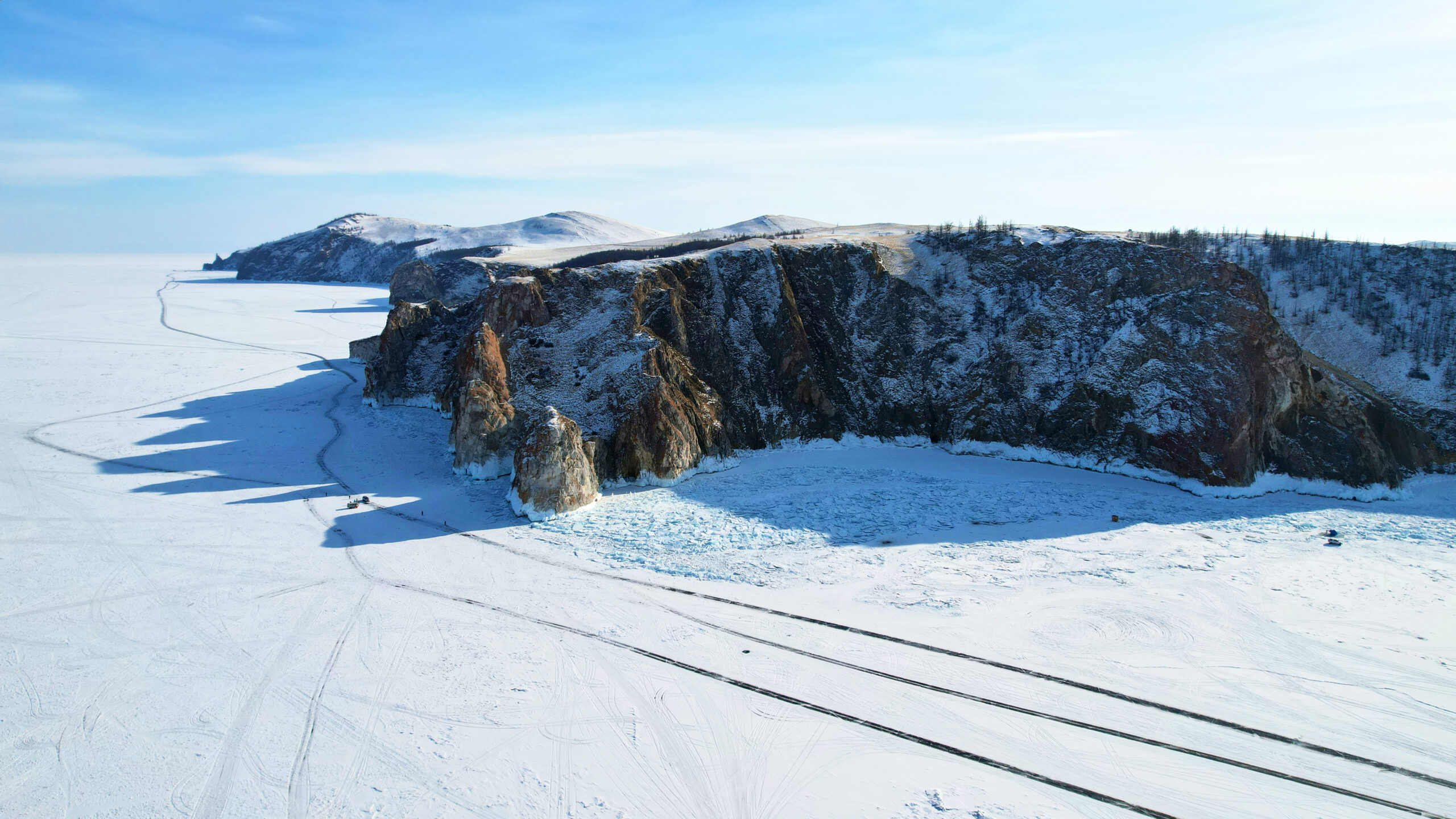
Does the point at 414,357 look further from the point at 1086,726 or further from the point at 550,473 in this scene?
the point at 1086,726

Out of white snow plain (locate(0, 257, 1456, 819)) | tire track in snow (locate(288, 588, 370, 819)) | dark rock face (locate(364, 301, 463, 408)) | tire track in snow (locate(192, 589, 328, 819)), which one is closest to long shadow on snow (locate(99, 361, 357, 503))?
white snow plain (locate(0, 257, 1456, 819))

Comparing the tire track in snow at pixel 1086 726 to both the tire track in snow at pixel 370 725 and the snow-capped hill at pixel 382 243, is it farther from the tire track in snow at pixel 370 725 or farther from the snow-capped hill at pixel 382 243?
the snow-capped hill at pixel 382 243

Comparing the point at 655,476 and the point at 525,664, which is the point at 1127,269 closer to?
the point at 655,476

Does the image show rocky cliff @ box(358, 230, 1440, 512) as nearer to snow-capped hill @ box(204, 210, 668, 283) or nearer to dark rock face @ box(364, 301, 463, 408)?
dark rock face @ box(364, 301, 463, 408)

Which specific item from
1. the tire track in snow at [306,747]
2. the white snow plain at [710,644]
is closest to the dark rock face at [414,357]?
the white snow plain at [710,644]

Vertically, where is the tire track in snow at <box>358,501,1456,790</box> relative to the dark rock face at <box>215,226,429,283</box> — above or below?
below
